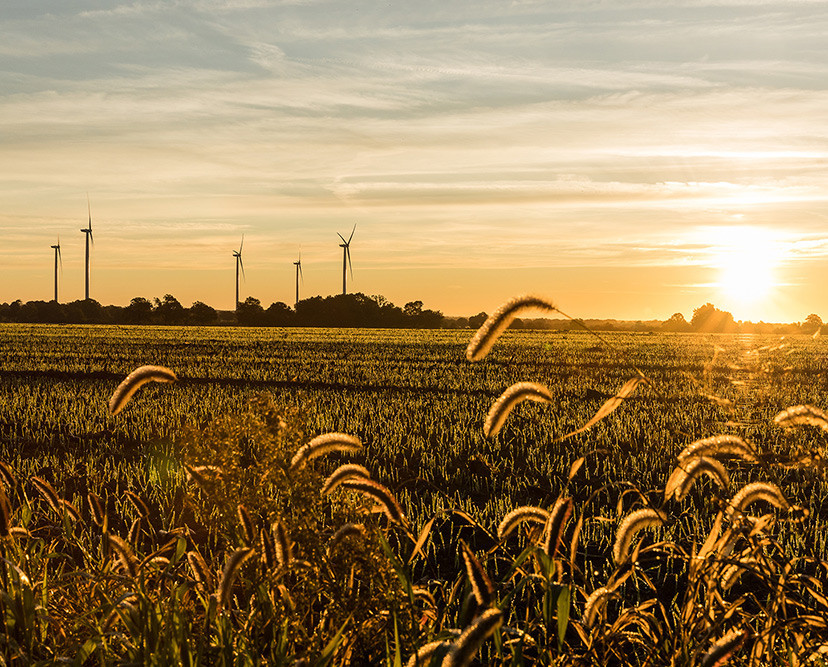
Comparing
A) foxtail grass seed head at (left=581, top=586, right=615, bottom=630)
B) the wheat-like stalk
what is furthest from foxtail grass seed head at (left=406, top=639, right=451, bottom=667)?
the wheat-like stalk

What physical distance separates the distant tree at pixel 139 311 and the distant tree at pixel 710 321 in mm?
74347

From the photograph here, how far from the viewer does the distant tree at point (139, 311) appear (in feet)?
375

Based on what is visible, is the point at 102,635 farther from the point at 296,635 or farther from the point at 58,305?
the point at 58,305

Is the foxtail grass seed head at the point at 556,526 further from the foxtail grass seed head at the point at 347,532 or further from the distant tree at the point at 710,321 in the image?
the distant tree at the point at 710,321

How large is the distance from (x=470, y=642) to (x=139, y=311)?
117847 millimetres

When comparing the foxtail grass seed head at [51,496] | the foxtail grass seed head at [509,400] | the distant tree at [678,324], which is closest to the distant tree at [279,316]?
the distant tree at [678,324]

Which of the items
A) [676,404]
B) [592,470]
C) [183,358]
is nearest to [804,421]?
[592,470]

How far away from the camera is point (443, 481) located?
41.6ft

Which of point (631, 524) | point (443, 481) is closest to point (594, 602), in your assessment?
point (631, 524)

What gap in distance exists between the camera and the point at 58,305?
12031 cm

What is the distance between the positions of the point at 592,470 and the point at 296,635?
10.1 metres

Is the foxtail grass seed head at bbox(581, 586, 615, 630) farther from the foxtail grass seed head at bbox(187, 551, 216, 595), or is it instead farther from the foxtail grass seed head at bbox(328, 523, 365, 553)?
the foxtail grass seed head at bbox(187, 551, 216, 595)

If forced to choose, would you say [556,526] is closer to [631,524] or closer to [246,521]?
[631,524]

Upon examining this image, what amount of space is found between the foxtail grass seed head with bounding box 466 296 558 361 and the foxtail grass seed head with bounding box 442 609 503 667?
1063 millimetres
